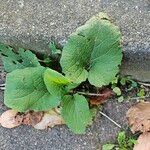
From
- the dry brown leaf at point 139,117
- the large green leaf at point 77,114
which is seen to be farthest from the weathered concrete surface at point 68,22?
the large green leaf at point 77,114

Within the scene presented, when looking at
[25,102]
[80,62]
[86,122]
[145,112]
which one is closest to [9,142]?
[25,102]

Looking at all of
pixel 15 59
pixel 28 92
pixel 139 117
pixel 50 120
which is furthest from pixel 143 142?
pixel 15 59

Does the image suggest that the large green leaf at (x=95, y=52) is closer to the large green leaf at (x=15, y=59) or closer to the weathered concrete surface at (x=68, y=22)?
the weathered concrete surface at (x=68, y=22)

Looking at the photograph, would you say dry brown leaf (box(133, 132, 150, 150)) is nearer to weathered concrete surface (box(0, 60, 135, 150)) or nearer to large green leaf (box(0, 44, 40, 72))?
weathered concrete surface (box(0, 60, 135, 150))

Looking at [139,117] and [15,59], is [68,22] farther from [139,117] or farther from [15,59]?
[139,117]

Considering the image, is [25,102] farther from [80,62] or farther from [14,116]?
[80,62]

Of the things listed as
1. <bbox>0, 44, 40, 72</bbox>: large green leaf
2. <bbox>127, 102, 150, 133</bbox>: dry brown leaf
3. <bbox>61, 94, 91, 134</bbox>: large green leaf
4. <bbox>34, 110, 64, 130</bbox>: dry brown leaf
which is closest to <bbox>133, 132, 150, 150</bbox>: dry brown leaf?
<bbox>127, 102, 150, 133</bbox>: dry brown leaf
